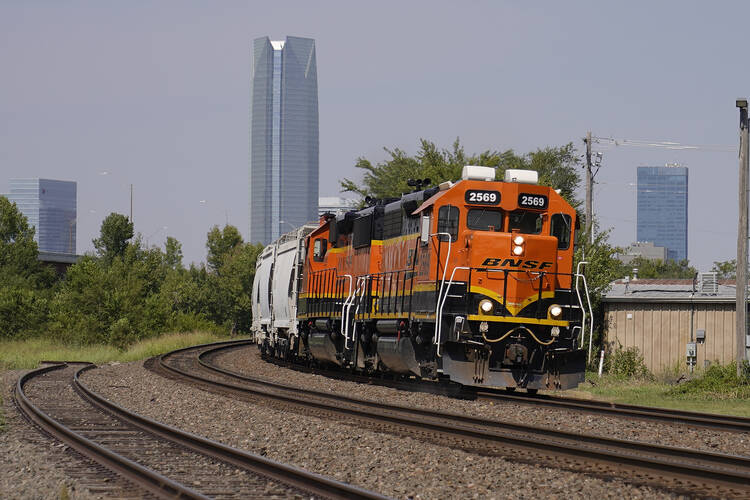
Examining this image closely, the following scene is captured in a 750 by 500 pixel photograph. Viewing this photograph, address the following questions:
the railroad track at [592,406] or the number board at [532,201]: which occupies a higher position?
the number board at [532,201]

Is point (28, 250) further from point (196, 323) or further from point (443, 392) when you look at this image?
point (443, 392)

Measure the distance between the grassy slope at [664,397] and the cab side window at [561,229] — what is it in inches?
164

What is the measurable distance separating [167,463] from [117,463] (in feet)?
1.85

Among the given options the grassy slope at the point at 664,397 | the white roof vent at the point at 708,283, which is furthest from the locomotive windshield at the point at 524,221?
the white roof vent at the point at 708,283

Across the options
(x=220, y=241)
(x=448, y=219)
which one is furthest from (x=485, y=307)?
(x=220, y=241)

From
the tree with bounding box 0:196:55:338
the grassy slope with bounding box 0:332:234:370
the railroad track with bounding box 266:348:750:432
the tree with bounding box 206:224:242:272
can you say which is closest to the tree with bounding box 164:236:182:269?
the tree with bounding box 206:224:242:272

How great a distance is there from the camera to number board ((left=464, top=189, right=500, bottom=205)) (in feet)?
55.6

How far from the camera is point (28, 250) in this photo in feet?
242

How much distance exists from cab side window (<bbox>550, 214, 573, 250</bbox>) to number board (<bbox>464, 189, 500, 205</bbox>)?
120 cm

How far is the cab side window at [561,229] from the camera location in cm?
1731

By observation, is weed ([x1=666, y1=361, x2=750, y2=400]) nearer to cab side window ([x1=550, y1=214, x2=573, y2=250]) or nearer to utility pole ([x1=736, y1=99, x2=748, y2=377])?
utility pole ([x1=736, y1=99, x2=748, y2=377])

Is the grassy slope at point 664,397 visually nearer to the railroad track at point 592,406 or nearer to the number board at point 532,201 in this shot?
the railroad track at point 592,406

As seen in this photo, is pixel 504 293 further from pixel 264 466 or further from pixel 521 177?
pixel 264 466

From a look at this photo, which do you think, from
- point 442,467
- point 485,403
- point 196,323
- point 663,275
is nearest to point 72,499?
point 442,467
